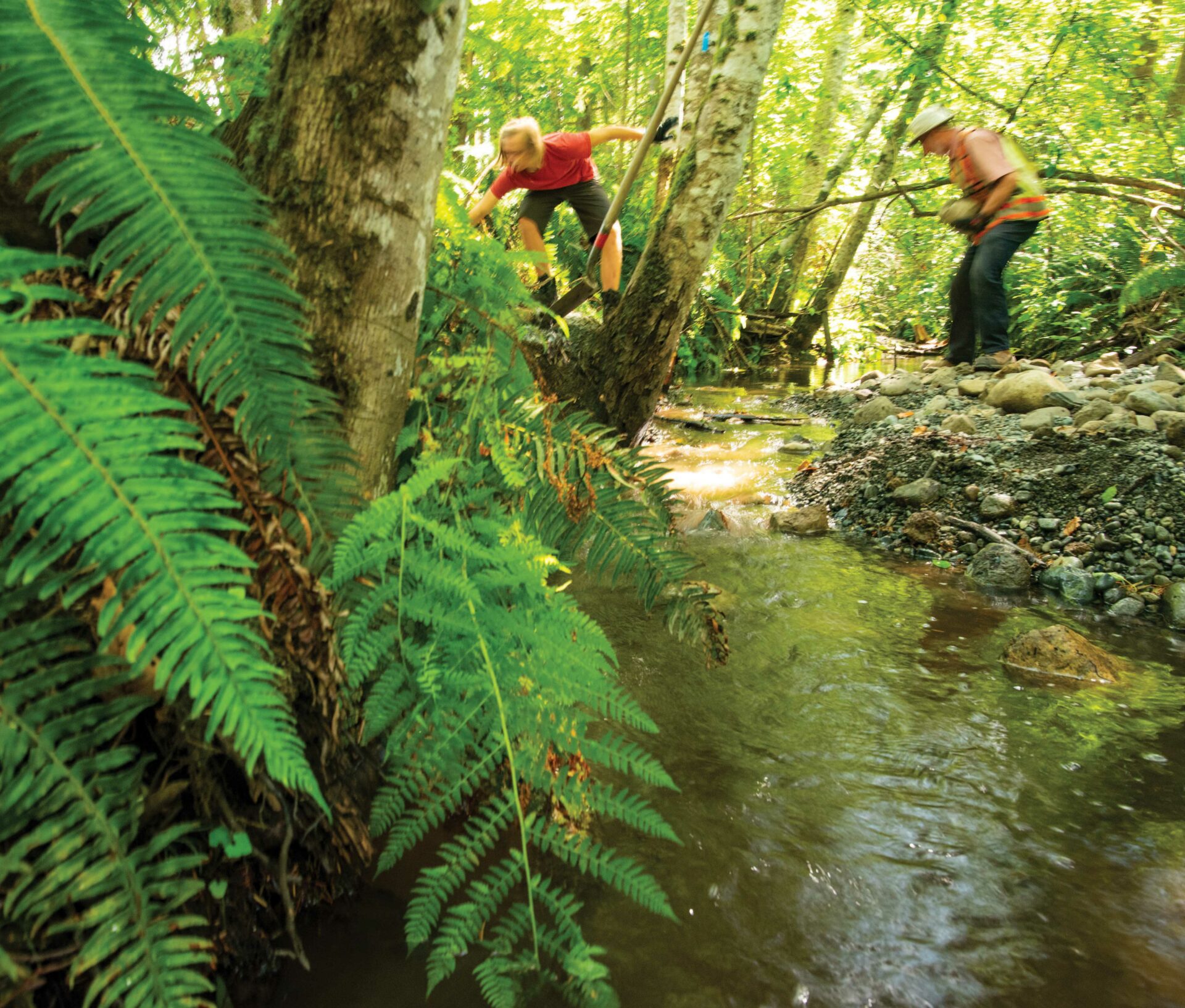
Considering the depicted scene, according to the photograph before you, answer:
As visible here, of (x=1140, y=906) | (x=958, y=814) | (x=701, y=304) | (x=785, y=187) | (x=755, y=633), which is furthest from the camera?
(x=785, y=187)

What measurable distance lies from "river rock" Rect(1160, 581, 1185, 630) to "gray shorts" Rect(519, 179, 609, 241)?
459 cm

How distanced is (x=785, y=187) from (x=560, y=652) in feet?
49.3

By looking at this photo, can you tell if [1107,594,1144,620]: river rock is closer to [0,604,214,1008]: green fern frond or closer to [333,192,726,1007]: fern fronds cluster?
[333,192,726,1007]: fern fronds cluster

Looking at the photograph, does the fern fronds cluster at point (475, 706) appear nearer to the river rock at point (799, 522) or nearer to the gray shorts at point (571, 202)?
the river rock at point (799, 522)

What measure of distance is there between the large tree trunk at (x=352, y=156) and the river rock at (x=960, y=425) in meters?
5.44

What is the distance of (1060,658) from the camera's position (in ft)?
10.6

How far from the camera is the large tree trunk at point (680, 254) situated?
3.96m

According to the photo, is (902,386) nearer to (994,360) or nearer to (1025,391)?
(994,360)

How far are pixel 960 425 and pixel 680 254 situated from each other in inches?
130

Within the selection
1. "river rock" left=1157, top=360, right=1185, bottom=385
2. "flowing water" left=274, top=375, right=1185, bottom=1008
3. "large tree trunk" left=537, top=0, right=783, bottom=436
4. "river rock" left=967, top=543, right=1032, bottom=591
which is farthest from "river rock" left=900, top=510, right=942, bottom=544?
"river rock" left=1157, top=360, right=1185, bottom=385

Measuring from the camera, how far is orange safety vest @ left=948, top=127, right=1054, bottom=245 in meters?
6.23

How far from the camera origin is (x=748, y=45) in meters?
4.00

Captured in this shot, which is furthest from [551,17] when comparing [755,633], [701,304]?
[755,633]

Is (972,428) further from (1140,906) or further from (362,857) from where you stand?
(362,857)
